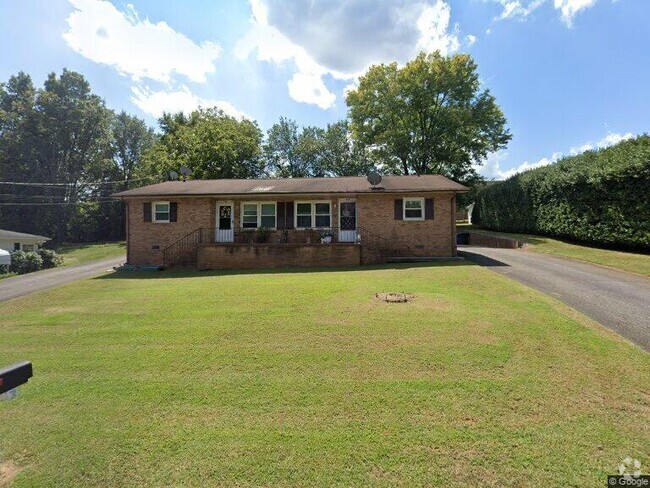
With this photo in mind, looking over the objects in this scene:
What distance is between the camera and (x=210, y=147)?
1281 inches

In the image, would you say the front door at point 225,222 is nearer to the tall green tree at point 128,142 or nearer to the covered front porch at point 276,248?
the covered front porch at point 276,248

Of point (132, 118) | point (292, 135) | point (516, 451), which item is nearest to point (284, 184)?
point (516, 451)

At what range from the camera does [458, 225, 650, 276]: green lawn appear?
1199 centimetres

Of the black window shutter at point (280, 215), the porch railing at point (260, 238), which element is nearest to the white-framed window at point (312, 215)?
the porch railing at point (260, 238)

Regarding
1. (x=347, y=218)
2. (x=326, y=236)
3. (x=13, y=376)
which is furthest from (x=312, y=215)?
(x=13, y=376)

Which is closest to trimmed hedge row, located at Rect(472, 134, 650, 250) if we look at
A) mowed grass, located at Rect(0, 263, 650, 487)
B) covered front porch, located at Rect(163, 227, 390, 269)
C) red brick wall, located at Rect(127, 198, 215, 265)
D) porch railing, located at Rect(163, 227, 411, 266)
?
porch railing, located at Rect(163, 227, 411, 266)

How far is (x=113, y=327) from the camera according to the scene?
683 centimetres

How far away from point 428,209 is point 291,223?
6.78 m

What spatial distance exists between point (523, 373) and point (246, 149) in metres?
35.7

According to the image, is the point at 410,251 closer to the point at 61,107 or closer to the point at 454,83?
the point at 454,83

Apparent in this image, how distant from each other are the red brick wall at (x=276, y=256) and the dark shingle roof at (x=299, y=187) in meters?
2.78

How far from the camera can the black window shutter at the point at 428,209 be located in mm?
15836

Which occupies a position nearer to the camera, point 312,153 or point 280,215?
point 280,215

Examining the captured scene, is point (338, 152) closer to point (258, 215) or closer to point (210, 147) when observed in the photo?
point (210, 147)
